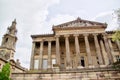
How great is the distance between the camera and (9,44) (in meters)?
44.8

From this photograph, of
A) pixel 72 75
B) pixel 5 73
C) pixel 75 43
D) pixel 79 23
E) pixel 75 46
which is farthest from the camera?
pixel 79 23

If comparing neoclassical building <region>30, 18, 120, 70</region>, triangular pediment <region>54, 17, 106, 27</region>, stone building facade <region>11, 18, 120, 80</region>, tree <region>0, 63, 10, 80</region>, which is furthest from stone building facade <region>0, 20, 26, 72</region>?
tree <region>0, 63, 10, 80</region>

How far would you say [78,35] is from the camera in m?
33.2

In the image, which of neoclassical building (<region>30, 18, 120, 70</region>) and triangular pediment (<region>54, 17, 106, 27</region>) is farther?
triangular pediment (<region>54, 17, 106, 27</region>)

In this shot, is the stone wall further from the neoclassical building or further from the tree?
the neoclassical building

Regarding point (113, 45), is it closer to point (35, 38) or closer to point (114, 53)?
point (114, 53)

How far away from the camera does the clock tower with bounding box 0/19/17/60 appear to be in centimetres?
4272

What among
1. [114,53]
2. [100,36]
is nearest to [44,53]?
[100,36]

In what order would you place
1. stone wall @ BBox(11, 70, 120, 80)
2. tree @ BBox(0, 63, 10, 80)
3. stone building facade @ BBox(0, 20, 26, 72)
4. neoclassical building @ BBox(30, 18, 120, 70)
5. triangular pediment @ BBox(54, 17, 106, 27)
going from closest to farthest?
tree @ BBox(0, 63, 10, 80), stone wall @ BBox(11, 70, 120, 80), neoclassical building @ BBox(30, 18, 120, 70), triangular pediment @ BBox(54, 17, 106, 27), stone building facade @ BBox(0, 20, 26, 72)

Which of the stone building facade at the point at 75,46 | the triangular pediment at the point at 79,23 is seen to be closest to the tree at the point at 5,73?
the stone building facade at the point at 75,46

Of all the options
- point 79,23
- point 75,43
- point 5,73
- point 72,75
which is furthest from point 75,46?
point 5,73

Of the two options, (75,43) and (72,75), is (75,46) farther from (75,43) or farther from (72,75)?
(72,75)

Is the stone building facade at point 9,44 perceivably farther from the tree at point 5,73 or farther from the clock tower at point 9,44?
the tree at point 5,73

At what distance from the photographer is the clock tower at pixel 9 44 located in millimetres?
42719
